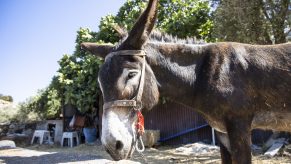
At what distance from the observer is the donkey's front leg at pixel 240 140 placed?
8.30ft

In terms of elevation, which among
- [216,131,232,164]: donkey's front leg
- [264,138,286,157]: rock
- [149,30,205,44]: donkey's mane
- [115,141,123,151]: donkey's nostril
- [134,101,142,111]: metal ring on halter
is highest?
[149,30,205,44]: donkey's mane

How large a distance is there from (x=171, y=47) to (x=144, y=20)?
50 cm

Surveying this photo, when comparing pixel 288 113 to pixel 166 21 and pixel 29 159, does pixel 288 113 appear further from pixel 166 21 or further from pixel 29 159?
pixel 166 21

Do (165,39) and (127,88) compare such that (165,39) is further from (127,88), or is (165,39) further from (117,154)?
(117,154)

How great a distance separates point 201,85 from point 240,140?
0.60 meters

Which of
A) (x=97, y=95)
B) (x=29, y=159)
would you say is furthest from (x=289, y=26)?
(x=97, y=95)

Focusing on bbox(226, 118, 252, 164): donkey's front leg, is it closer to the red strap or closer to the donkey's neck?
the donkey's neck

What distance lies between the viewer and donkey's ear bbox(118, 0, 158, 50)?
2.68 meters

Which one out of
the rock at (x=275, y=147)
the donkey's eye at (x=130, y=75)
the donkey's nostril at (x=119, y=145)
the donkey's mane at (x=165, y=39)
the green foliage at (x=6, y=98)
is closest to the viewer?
the donkey's nostril at (x=119, y=145)

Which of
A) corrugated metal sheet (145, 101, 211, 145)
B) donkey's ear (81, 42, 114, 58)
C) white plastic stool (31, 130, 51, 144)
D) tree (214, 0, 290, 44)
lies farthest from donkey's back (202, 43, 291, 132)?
white plastic stool (31, 130, 51, 144)

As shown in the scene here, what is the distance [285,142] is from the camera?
953 cm

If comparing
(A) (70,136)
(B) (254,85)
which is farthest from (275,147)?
(A) (70,136)

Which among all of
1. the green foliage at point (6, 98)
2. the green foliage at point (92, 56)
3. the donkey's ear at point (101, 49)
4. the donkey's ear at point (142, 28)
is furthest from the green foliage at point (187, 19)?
the green foliage at point (6, 98)

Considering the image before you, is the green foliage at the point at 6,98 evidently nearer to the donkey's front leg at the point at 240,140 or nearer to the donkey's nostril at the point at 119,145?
the donkey's nostril at the point at 119,145
